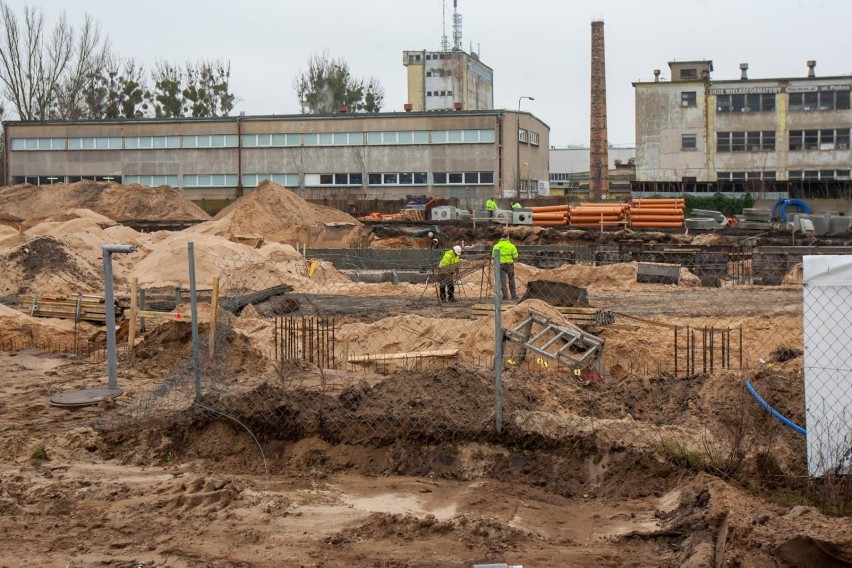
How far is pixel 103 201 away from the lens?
149ft

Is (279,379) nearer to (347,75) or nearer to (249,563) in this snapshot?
(249,563)

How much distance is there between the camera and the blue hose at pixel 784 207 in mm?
38722

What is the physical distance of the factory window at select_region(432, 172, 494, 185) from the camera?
51.7 m

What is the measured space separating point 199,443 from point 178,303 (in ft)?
27.1

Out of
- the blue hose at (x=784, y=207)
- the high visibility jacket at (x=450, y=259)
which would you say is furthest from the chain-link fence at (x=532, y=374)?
the blue hose at (x=784, y=207)

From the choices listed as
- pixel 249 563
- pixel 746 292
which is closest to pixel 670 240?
pixel 746 292

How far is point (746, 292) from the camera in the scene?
21641 mm

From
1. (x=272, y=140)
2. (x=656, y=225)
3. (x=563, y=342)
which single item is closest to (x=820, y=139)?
(x=656, y=225)

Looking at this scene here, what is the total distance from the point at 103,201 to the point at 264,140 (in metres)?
10.9

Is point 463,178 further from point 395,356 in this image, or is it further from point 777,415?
point 777,415

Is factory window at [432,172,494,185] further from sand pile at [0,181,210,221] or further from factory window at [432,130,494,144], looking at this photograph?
sand pile at [0,181,210,221]

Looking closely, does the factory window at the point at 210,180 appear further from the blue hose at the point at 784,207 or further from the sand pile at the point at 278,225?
the blue hose at the point at 784,207

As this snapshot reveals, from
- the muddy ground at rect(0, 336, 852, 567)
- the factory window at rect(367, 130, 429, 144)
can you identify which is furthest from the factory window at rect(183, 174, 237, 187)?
the muddy ground at rect(0, 336, 852, 567)

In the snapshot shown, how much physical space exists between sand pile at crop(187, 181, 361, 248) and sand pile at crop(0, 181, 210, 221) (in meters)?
7.86
